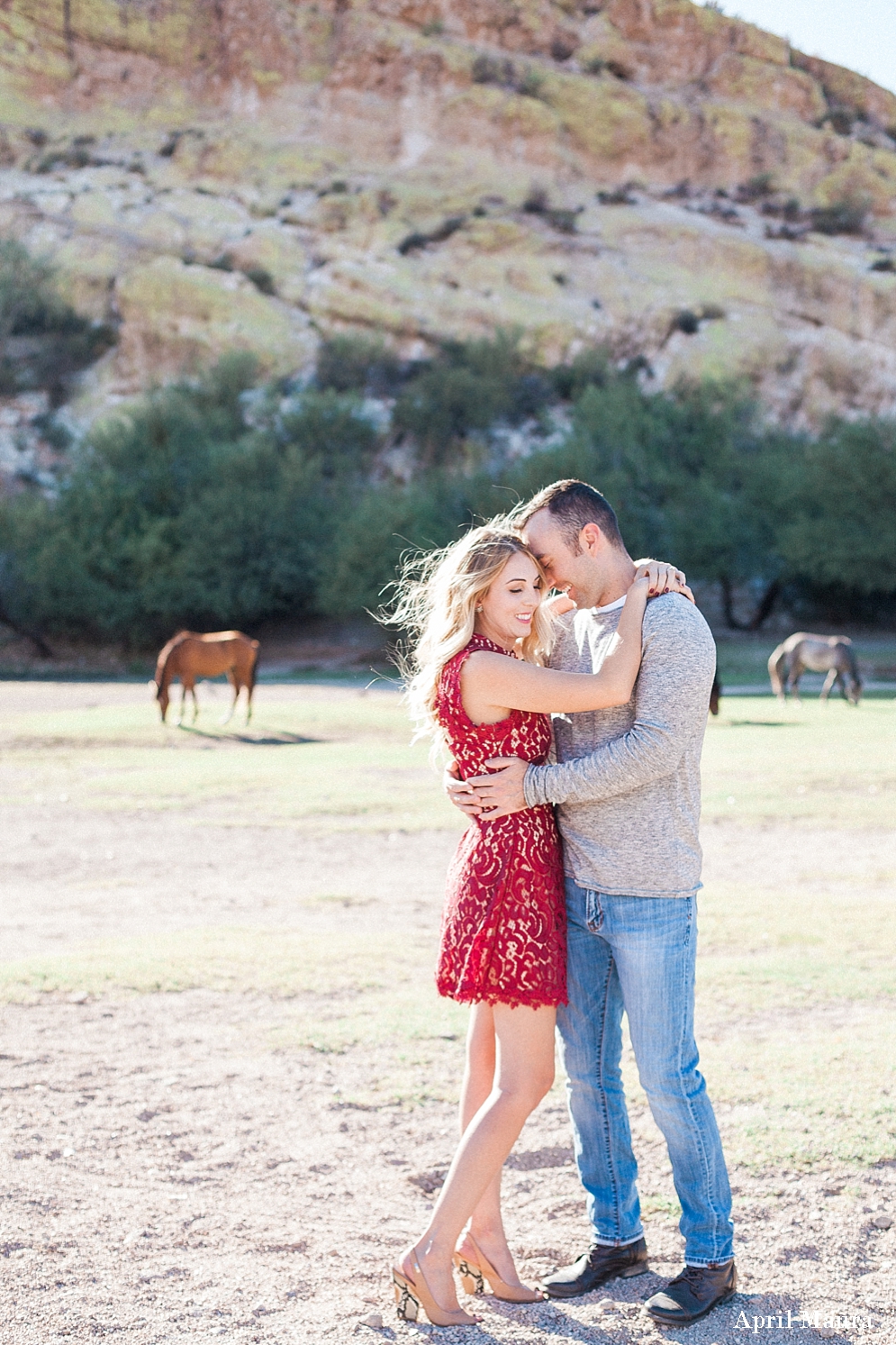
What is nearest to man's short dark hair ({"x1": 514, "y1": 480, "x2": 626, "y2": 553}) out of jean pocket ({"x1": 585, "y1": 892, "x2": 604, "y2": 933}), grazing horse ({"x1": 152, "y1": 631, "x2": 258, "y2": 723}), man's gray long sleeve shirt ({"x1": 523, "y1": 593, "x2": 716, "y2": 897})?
man's gray long sleeve shirt ({"x1": 523, "y1": 593, "x2": 716, "y2": 897})

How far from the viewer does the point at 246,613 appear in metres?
47.9

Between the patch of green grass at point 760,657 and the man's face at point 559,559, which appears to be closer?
the man's face at point 559,559

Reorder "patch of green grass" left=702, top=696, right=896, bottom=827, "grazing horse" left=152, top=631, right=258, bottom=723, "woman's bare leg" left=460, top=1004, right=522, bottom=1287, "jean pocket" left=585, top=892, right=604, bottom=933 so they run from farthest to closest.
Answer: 1. "grazing horse" left=152, top=631, right=258, bottom=723
2. "patch of green grass" left=702, top=696, right=896, bottom=827
3. "woman's bare leg" left=460, top=1004, right=522, bottom=1287
4. "jean pocket" left=585, top=892, right=604, bottom=933

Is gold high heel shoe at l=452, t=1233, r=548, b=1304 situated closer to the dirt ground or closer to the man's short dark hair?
the dirt ground

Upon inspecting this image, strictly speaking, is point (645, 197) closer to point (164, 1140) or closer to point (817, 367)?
point (817, 367)

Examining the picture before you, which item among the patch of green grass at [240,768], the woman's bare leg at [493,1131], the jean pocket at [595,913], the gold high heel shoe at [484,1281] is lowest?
the patch of green grass at [240,768]

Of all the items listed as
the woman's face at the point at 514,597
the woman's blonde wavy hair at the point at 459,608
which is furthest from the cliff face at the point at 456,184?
the woman's face at the point at 514,597

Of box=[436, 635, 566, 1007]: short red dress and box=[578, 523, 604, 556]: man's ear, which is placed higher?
box=[578, 523, 604, 556]: man's ear

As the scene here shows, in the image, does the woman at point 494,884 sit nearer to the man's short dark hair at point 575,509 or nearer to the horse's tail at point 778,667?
the man's short dark hair at point 575,509

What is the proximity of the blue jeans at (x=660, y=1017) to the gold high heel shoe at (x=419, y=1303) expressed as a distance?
2.23 ft

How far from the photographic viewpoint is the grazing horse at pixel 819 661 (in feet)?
88.9

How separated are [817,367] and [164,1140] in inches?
2754

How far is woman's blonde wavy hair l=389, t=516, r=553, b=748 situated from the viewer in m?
3.45

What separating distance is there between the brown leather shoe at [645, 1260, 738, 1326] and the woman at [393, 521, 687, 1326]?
0.40 meters
